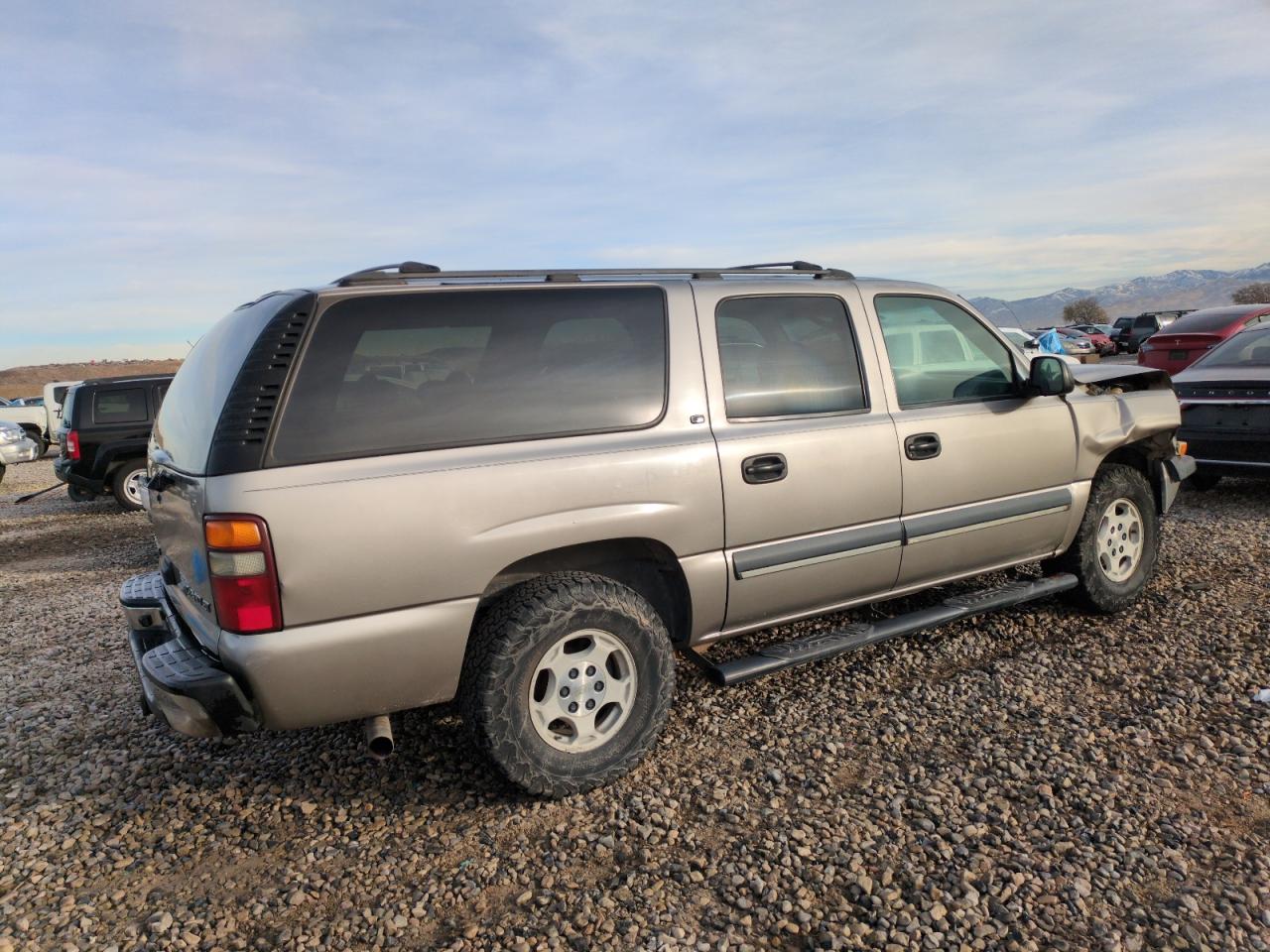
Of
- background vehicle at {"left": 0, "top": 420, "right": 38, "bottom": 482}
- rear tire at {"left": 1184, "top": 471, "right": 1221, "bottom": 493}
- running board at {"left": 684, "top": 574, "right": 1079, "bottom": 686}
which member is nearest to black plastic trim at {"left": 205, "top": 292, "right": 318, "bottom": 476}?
running board at {"left": 684, "top": 574, "right": 1079, "bottom": 686}

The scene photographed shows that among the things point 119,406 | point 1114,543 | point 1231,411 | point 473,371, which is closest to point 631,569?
point 473,371

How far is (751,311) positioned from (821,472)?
2.43 feet

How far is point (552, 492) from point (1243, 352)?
7.36 meters

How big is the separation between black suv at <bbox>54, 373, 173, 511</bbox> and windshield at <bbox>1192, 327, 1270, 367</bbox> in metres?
11.7

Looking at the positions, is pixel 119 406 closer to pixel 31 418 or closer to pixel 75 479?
pixel 75 479

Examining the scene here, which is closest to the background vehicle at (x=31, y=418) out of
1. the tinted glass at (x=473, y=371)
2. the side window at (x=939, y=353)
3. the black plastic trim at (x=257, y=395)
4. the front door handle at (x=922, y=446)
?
the black plastic trim at (x=257, y=395)

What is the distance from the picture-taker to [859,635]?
3711 mm

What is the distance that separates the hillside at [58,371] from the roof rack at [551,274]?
6972 cm

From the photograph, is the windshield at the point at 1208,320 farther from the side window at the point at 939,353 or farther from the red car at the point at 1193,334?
the side window at the point at 939,353

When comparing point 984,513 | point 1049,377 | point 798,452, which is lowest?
point 984,513

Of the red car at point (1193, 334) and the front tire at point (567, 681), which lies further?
the red car at point (1193, 334)

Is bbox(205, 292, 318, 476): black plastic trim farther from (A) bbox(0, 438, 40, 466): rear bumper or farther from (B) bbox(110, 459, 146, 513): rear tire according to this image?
(A) bbox(0, 438, 40, 466): rear bumper

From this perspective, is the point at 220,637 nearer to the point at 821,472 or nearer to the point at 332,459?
the point at 332,459

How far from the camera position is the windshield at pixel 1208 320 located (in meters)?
11.7
